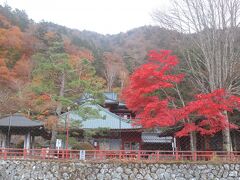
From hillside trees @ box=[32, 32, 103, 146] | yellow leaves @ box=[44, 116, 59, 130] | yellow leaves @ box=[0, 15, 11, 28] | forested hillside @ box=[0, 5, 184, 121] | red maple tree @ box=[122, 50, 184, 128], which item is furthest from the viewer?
yellow leaves @ box=[0, 15, 11, 28]

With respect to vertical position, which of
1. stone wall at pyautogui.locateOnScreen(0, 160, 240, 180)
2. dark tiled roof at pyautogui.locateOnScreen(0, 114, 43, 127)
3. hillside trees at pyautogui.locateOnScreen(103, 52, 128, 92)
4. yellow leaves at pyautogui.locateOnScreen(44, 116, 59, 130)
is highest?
hillside trees at pyautogui.locateOnScreen(103, 52, 128, 92)

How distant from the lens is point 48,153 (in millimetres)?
19562

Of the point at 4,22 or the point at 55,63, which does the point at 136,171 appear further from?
the point at 4,22

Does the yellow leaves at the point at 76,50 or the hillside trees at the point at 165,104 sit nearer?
the hillside trees at the point at 165,104

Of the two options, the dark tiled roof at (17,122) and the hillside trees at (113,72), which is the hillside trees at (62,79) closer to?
the dark tiled roof at (17,122)

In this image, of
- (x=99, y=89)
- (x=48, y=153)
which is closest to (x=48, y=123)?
(x=48, y=153)

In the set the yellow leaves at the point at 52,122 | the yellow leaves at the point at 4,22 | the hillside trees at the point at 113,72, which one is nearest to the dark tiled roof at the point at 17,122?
the yellow leaves at the point at 52,122

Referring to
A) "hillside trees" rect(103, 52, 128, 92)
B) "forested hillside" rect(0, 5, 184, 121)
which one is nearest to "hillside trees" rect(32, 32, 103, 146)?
"forested hillside" rect(0, 5, 184, 121)

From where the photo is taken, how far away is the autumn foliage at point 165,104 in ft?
59.6

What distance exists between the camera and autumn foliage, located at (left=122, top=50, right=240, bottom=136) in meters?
18.2

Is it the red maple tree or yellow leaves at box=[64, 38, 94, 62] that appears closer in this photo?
the red maple tree

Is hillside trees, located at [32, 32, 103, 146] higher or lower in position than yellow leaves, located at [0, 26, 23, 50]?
lower

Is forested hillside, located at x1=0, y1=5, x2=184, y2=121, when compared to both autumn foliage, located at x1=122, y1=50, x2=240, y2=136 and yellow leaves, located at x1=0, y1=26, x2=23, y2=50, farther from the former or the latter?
autumn foliage, located at x1=122, y1=50, x2=240, y2=136

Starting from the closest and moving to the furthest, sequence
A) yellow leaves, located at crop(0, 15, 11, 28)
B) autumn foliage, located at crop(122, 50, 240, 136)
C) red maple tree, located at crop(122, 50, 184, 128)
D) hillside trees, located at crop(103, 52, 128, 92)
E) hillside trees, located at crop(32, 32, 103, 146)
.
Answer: autumn foliage, located at crop(122, 50, 240, 136), red maple tree, located at crop(122, 50, 184, 128), hillside trees, located at crop(32, 32, 103, 146), yellow leaves, located at crop(0, 15, 11, 28), hillside trees, located at crop(103, 52, 128, 92)
